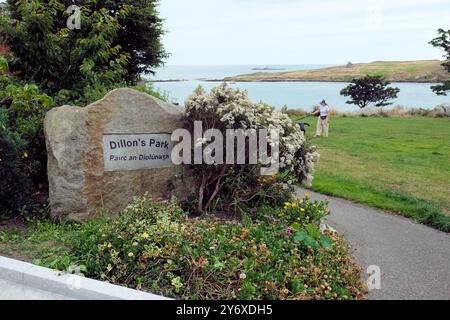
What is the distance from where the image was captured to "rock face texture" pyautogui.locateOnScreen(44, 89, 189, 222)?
5.56 meters

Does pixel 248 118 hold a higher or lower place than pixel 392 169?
higher

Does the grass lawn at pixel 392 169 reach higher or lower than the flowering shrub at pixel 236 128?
lower

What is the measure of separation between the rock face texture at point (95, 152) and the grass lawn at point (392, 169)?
378cm

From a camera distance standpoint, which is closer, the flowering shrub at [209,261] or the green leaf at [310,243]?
the flowering shrub at [209,261]

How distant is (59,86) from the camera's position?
28.7 feet

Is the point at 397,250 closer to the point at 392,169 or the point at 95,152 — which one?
the point at 95,152

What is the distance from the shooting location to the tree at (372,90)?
38.4 m

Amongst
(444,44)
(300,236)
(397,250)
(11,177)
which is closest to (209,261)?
(300,236)

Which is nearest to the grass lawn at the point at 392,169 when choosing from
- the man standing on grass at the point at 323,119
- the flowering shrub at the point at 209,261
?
the man standing on grass at the point at 323,119

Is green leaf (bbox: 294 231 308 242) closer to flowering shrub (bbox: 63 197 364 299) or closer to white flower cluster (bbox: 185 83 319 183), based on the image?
flowering shrub (bbox: 63 197 364 299)

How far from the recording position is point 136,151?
599cm

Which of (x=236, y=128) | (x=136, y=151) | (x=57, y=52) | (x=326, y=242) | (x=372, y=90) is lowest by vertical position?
(x=326, y=242)

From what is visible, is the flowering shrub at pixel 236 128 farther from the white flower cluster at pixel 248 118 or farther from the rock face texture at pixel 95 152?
the rock face texture at pixel 95 152

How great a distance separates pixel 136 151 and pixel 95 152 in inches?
21.9
